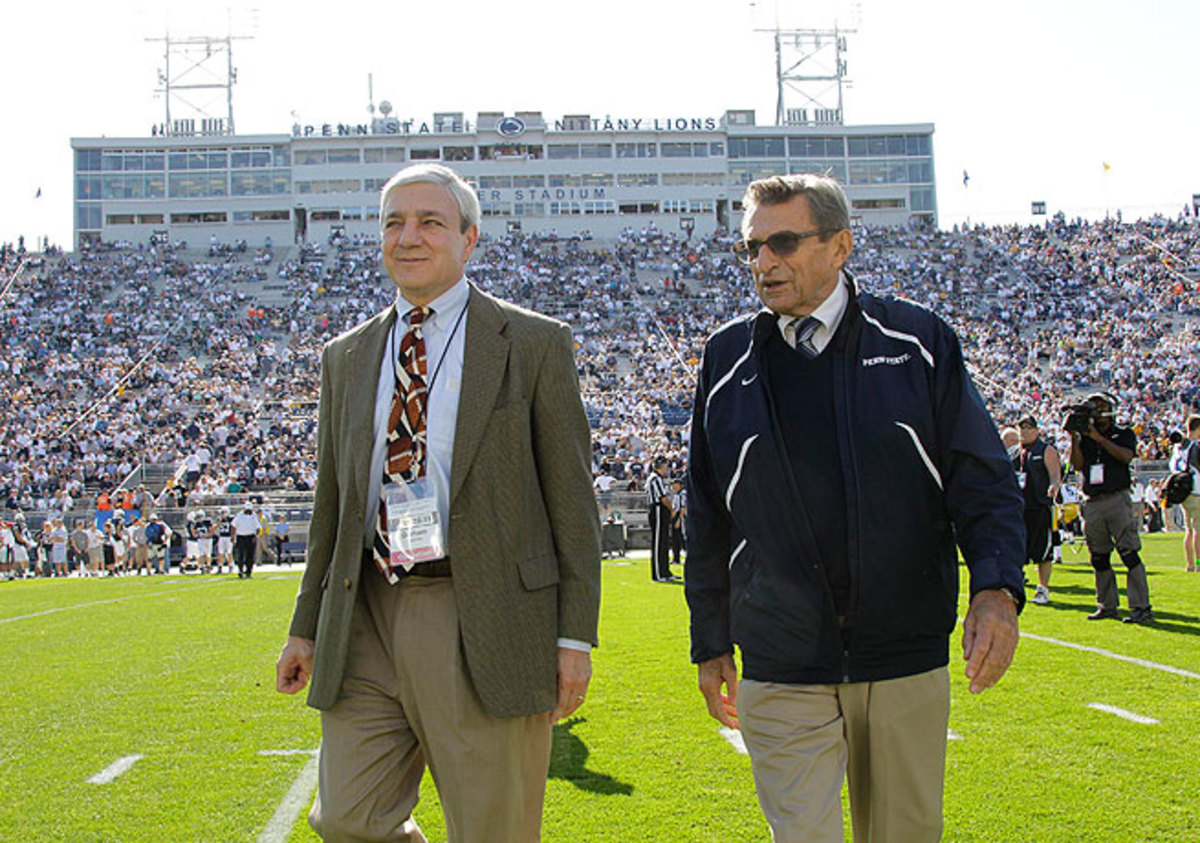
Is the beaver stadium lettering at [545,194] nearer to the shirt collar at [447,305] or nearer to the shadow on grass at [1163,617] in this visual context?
the shadow on grass at [1163,617]

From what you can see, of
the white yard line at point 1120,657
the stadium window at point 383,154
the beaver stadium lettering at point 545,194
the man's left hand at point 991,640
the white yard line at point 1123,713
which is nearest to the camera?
the man's left hand at point 991,640

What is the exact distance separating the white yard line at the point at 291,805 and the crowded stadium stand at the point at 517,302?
66.2ft

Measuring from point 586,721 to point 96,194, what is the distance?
238 feet

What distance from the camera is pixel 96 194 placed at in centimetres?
7050

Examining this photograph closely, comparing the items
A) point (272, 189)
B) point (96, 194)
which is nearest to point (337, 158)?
point (272, 189)

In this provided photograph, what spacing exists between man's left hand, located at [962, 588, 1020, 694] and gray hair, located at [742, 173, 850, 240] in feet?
3.39

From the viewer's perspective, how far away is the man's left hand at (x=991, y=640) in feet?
8.92

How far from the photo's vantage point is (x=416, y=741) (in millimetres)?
2967

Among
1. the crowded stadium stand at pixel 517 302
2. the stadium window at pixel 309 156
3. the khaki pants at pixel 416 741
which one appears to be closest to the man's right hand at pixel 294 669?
the khaki pants at pixel 416 741

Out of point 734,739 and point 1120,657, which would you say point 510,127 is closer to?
point 1120,657

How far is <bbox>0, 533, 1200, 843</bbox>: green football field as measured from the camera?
457cm

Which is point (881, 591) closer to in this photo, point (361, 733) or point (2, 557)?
point (361, 733)

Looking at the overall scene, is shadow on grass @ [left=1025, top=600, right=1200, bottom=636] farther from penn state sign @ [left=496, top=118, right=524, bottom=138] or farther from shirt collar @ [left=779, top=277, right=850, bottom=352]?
penn state sign @ [left=496, top=118, right=524, bottom=138]

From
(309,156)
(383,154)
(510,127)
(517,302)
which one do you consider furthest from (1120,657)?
(309,156)
